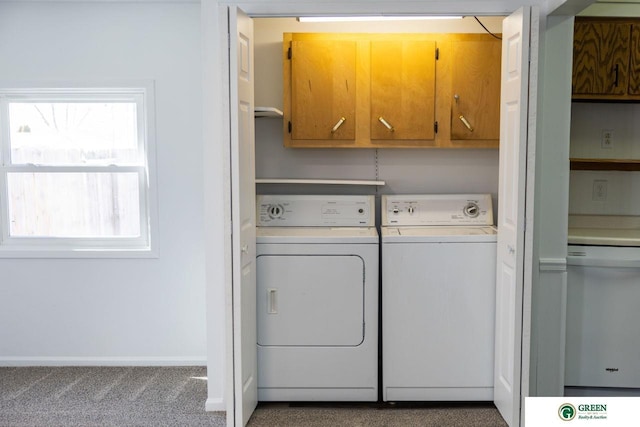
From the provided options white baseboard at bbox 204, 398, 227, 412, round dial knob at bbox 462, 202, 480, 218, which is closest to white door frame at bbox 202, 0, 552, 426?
white baseboard at bbox 204, 398, 227, 412

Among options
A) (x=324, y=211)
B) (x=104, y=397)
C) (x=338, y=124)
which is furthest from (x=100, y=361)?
(x=338, y=124)

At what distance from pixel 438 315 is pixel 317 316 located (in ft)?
2.07

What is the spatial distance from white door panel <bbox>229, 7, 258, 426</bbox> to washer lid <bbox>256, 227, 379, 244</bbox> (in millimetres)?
129

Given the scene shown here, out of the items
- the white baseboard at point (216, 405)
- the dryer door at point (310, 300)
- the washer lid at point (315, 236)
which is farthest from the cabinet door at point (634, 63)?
the white baseboard at point (216, 405)

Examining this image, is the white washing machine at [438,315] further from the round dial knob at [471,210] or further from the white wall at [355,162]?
the white wall at [355,162]

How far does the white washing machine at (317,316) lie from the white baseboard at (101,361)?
2.91ft

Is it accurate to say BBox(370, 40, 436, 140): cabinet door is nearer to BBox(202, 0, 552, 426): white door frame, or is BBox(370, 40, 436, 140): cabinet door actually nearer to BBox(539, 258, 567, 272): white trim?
BBox(202, 0, 552, 426): white door frame

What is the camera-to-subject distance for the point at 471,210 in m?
3.74

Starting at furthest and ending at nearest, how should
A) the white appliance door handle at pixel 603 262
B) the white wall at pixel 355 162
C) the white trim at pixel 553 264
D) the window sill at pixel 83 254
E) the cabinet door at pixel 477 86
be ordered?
the window sill at pixel 83 254
the white wall at pixel 355 162
the cabinet door at pixel 477 86
the white appliance door handle at pixel 603 262
the white trim at pixel 553 264

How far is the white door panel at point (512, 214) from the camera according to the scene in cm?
284

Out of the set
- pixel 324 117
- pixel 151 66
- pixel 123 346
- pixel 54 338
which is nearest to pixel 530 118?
pixel 324 117

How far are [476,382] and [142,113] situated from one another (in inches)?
99.4

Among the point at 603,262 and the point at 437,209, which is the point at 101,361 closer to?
the point at 437,209

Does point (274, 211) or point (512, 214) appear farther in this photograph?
point (274, 211)
